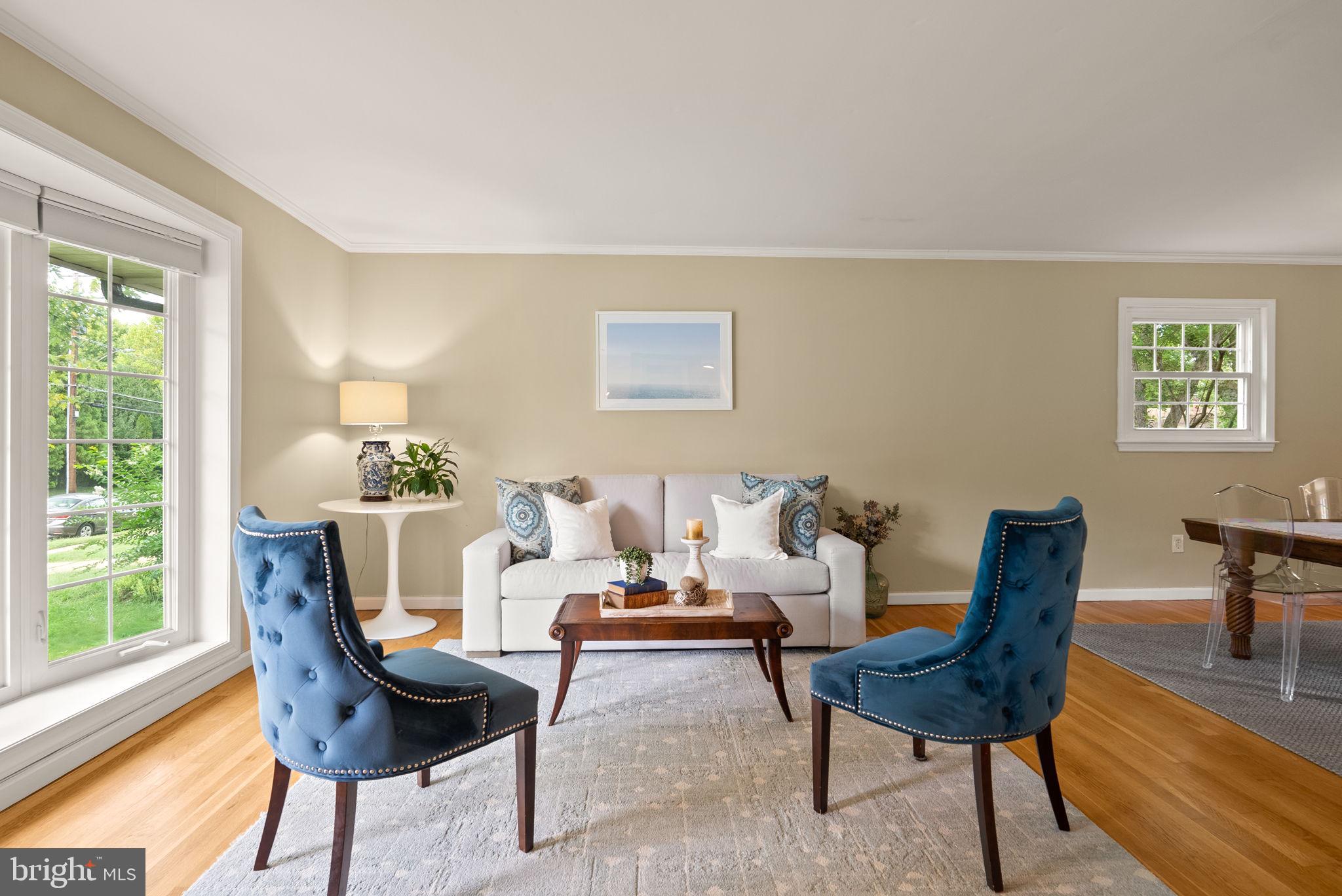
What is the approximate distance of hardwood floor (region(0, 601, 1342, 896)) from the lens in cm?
183

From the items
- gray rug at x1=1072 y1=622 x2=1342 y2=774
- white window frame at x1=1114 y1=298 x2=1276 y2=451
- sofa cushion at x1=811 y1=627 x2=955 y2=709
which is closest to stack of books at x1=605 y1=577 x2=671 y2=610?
sofa cushion at x1=811 y1=627 x2=955 y2=709

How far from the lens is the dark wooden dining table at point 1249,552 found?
2945 millimetres

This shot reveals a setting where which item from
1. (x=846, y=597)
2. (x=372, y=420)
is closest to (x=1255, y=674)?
(x=846, y=597)

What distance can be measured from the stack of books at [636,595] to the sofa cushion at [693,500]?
1311 millimetres

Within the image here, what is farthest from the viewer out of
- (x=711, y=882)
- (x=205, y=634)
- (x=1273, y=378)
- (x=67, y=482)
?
(x=1273, y=378)

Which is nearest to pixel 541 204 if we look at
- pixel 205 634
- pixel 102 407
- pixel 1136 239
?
pixel 102 407

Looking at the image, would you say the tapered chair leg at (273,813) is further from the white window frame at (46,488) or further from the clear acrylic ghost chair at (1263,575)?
the clear acrylic ghost chair at (1263,575)

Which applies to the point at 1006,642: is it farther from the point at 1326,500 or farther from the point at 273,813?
the point at 1326,500

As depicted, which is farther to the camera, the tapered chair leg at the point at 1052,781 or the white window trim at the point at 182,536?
the white window trim at the point at 182,536

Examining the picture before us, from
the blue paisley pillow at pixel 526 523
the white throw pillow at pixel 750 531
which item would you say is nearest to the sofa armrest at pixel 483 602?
the blue paisley pillow at pixel 526 523

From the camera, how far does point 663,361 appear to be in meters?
4.57

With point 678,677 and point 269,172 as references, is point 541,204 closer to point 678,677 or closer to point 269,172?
point 269,172

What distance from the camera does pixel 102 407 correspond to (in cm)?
277

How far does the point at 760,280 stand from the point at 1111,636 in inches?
122
